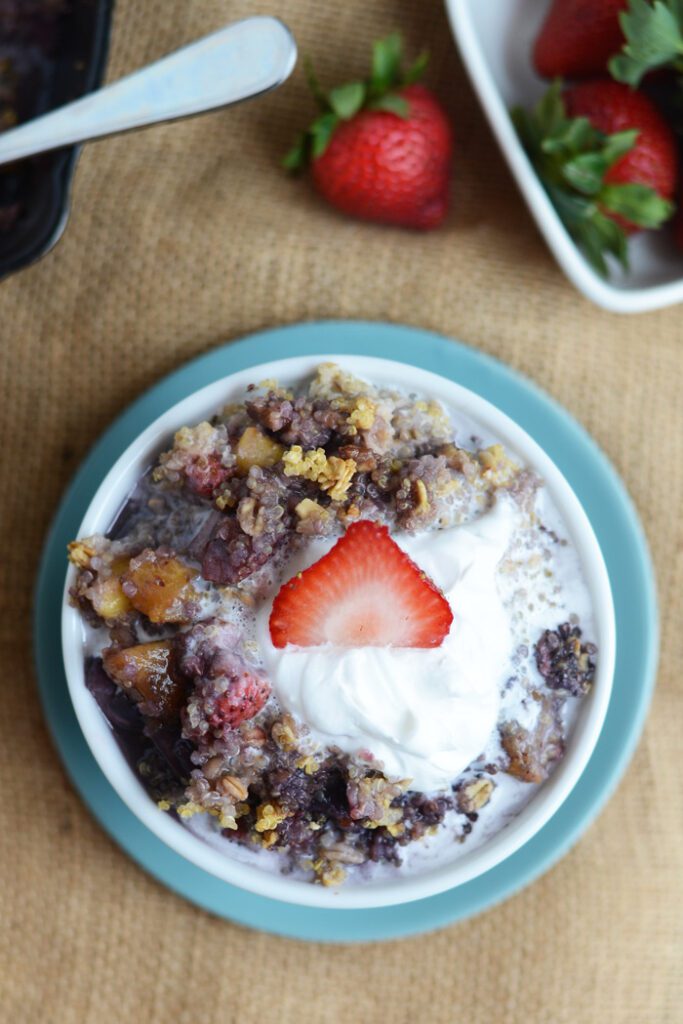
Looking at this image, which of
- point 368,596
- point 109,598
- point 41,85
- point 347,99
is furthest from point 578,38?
point 109,598

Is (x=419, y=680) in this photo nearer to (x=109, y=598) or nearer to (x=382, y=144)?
(x=109, y=598)

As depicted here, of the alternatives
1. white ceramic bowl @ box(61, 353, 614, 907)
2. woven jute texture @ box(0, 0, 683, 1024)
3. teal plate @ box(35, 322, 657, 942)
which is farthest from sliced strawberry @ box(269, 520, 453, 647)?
woven jute texture @ box(0, 0, 683, 1024)

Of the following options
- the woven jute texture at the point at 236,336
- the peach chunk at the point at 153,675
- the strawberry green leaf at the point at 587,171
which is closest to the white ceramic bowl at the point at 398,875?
the peach chunk at the point at 153,675

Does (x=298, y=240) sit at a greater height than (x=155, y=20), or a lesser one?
lesser

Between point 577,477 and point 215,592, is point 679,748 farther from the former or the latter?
point 215,592

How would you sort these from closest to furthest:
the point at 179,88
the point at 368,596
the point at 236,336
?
the point at 368,596 → the point at 179,88 → the point at 236,336

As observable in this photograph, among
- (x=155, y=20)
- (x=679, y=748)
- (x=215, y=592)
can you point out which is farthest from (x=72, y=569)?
(x=679, y=748)

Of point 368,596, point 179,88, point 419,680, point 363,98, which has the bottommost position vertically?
point 419,680
